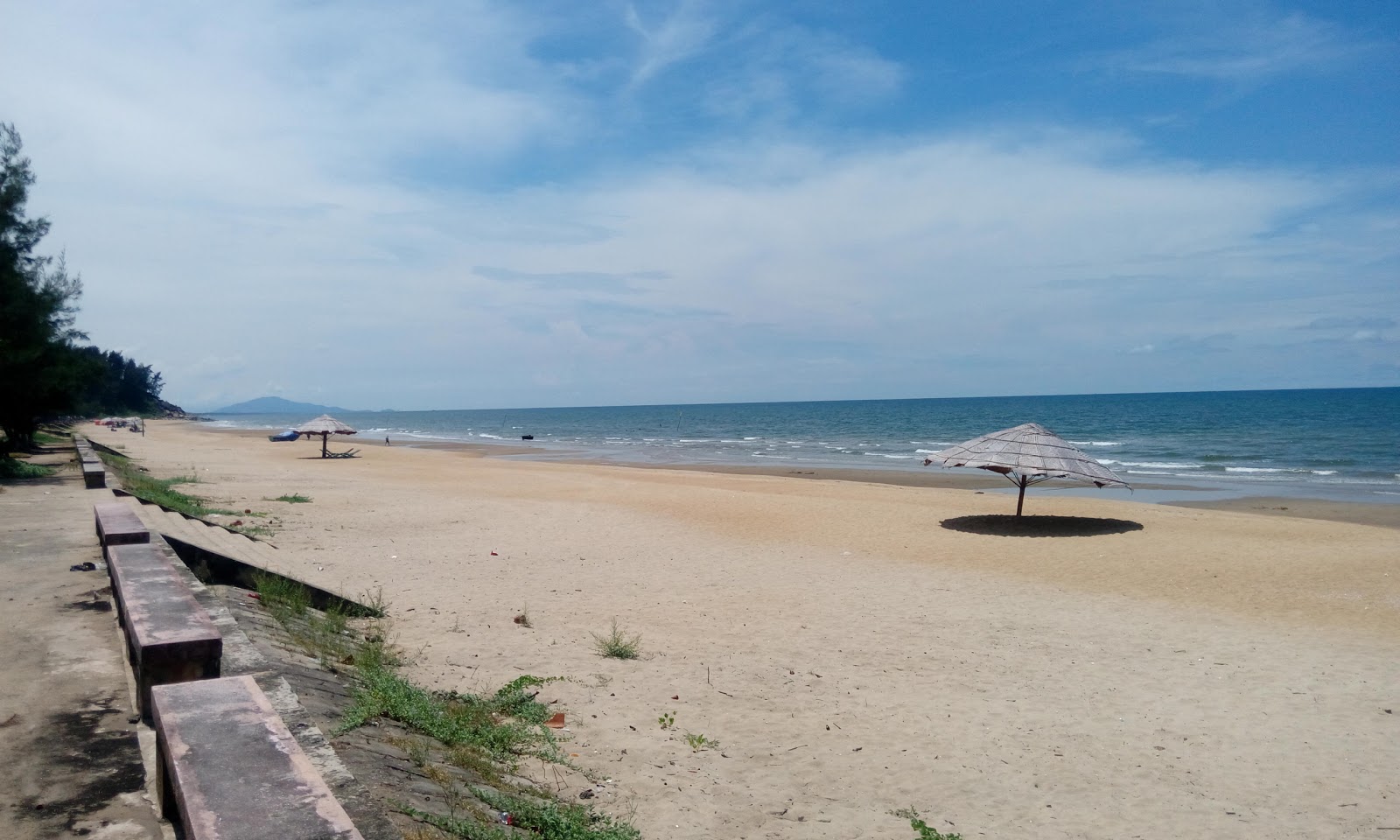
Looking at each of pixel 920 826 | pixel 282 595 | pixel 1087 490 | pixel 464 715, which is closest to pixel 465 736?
pixel 464 715

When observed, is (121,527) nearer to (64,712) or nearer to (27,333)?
(64,712)

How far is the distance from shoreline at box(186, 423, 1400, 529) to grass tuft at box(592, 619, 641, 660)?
40.7 ft

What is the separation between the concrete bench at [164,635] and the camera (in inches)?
150

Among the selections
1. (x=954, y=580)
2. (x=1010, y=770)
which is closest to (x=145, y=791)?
(x=1010, y=770)

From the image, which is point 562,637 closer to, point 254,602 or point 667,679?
point 667,679

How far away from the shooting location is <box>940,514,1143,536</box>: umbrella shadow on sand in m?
15.5

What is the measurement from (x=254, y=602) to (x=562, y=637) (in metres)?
2.62

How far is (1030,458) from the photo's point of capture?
1509 cm

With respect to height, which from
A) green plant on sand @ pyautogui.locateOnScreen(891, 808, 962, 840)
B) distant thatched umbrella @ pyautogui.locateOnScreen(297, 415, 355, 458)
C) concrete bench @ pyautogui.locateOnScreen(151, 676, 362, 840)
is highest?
distant thatched umbrella @ pyautogui.locateOnScreen(297, 415, 355, 458)

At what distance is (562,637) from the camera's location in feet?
26.8

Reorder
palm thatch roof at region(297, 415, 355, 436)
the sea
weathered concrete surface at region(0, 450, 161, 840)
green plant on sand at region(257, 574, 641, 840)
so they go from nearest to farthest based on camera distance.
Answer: weathered concrete surface at region(0, 450, 161, 840) < green plant on sand at region(257, 574, 641, 840) < the sea < palm thatch roof at region(297, 415, 355, 436)

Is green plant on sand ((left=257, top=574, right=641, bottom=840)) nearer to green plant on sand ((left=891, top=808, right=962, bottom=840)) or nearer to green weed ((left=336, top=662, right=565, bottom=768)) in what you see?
green weed ((left=336, top=662, right=565, bottom=768))

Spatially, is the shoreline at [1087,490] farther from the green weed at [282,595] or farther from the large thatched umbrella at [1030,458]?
the green weed at [282,595]

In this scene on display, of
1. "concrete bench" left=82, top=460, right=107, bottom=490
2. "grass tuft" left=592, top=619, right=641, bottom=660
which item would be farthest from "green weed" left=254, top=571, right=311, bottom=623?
"concrete bench" left=82, top=460, right=107, bottom=490
